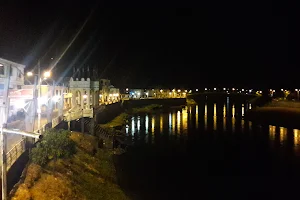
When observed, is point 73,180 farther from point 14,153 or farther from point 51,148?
point 14,153

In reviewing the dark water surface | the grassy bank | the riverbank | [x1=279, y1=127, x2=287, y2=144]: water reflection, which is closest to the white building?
the grassy bank

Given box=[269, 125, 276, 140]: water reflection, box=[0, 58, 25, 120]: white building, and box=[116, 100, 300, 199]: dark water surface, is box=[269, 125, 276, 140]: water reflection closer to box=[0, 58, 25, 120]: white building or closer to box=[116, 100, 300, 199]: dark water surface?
box=[116, 100, 300, 199]: dark water surface

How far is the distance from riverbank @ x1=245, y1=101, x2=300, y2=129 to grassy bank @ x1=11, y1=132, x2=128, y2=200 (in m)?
32.9

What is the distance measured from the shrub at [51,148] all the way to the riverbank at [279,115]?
35434 mm

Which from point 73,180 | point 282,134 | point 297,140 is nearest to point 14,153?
point 73,180

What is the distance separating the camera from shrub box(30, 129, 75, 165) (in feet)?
46.9

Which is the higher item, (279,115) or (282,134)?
(279,115)

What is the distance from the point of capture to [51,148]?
15.3 meters

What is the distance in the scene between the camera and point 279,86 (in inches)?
4464

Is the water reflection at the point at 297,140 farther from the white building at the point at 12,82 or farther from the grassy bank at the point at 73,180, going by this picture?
the white building at the point at 12,82

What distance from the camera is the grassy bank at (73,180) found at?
12353 mm

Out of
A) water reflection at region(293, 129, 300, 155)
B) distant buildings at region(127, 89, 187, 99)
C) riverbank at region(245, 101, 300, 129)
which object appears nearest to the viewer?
water reflection at region(293, 129, 300, 155)

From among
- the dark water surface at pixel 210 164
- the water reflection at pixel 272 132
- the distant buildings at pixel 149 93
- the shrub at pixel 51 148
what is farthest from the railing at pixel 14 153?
the distant buildings at pixel 149 93

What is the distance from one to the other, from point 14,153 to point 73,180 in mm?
3894
